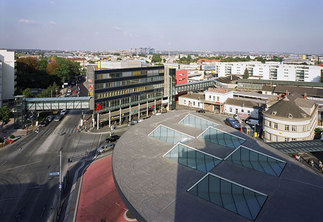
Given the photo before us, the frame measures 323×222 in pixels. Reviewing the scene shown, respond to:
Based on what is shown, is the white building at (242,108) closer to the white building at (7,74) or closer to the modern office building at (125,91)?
the modern office building at (125,91)

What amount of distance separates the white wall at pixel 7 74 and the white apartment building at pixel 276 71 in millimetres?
114807

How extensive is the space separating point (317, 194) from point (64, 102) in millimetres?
53137

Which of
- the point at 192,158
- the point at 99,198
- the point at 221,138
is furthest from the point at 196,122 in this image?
the point at 99,198

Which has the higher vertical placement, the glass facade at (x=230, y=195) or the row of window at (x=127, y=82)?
the row of window at (x=127, y=82)

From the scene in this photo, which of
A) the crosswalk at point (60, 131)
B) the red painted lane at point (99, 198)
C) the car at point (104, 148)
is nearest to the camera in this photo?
the red painted lane at point (99, 198)

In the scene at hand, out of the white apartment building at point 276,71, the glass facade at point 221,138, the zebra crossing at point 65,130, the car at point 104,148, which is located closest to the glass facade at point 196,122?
the glass facade at point 221,138

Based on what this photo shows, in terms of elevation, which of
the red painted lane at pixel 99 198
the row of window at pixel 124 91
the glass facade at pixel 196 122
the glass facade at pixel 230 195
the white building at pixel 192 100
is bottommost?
the red painted lane at pixel 99 198

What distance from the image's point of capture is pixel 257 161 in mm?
22266

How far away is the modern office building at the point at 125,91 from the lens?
51181 millimetres

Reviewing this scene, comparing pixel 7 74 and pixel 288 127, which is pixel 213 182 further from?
pixel 7 74

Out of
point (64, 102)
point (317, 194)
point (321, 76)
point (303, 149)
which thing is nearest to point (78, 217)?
point (317, 194)

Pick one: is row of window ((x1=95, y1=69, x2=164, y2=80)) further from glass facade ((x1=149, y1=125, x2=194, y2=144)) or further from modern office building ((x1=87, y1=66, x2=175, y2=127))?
glass facade ((x1=149, y1=125, x2=194, y2=144))

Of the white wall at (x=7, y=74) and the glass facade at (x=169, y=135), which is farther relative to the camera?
the white wall at (x=7, y=74)

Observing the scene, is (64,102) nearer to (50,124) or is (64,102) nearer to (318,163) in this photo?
(50,124)
